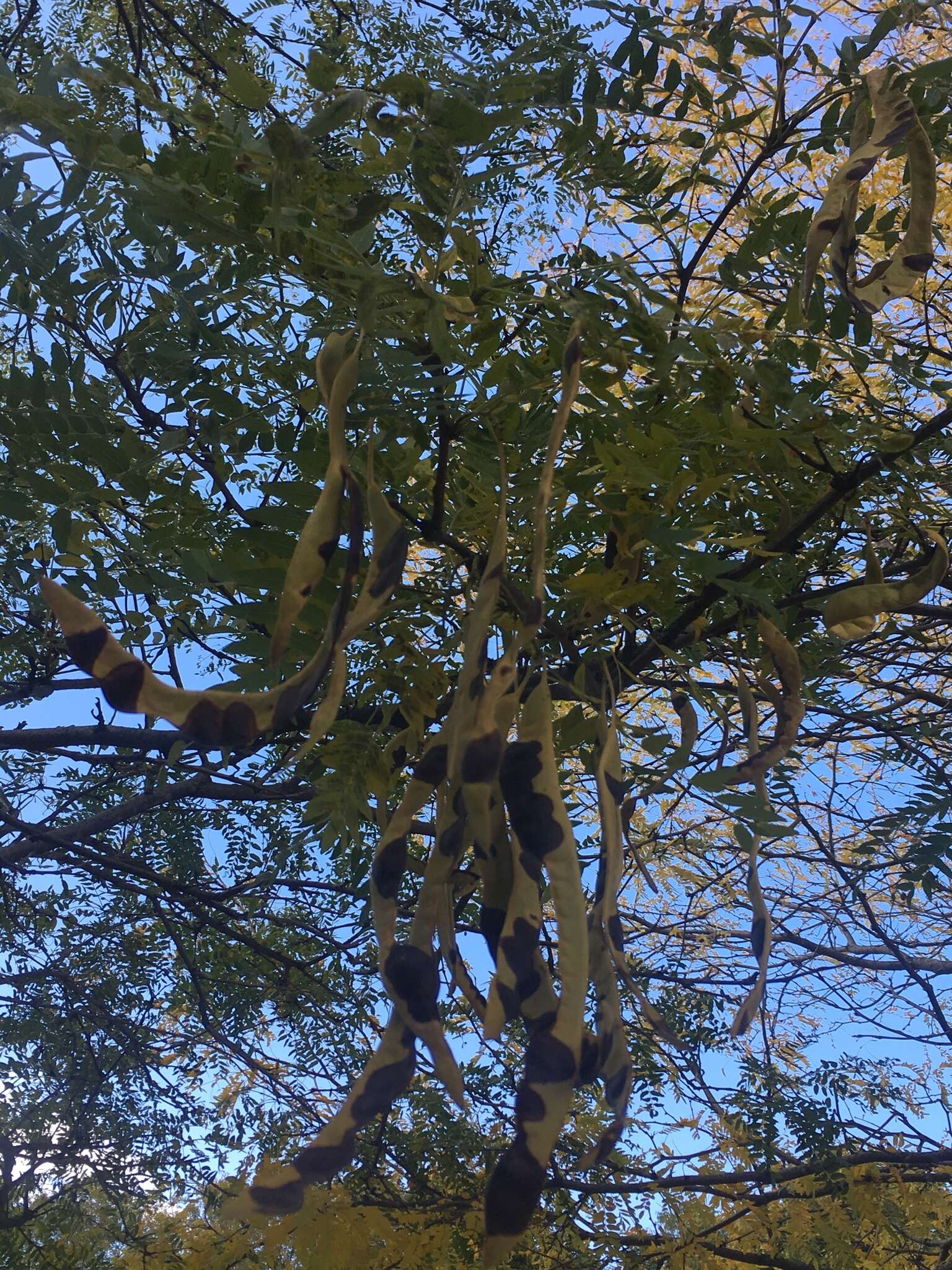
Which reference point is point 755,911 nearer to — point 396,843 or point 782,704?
point 782,704

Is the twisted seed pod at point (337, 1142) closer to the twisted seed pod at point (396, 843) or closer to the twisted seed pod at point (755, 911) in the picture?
Result: the twisted seed pod at point (396, 843)

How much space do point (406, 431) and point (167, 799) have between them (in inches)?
46.2

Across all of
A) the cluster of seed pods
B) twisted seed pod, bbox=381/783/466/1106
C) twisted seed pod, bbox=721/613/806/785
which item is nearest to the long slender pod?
the cluster of seed pods

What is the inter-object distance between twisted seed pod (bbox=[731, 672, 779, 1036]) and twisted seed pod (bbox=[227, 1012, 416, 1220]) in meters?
0.26

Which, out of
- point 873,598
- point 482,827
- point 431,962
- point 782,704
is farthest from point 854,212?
point 431,962

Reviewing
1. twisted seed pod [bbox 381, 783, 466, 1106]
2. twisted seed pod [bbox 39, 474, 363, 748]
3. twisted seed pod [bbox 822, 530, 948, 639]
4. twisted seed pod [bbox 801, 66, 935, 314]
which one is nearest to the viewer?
twisted seed pod [bbox 39, 474, 363, 748]

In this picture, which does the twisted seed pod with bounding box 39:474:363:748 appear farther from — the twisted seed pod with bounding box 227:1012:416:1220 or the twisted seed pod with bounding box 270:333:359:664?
the twisted seed pod with bounding box 227:1012:416:1220

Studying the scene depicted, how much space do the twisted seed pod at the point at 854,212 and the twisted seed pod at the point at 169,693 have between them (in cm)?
52

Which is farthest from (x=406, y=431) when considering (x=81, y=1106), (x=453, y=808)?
(x=81, y=1106)

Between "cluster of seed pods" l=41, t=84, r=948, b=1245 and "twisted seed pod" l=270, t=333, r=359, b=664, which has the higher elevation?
"twisted seed pod" l=270, t=333, r=359, b=664

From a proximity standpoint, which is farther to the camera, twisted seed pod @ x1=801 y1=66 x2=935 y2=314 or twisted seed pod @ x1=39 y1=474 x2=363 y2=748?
twisted seed pod @ x1=801 y1=66 x2=935 y2=314

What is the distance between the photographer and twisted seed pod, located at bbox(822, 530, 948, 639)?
2.95 ft

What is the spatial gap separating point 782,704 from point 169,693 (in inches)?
24.0

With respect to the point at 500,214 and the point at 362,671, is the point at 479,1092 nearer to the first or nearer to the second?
the point at 362,671
